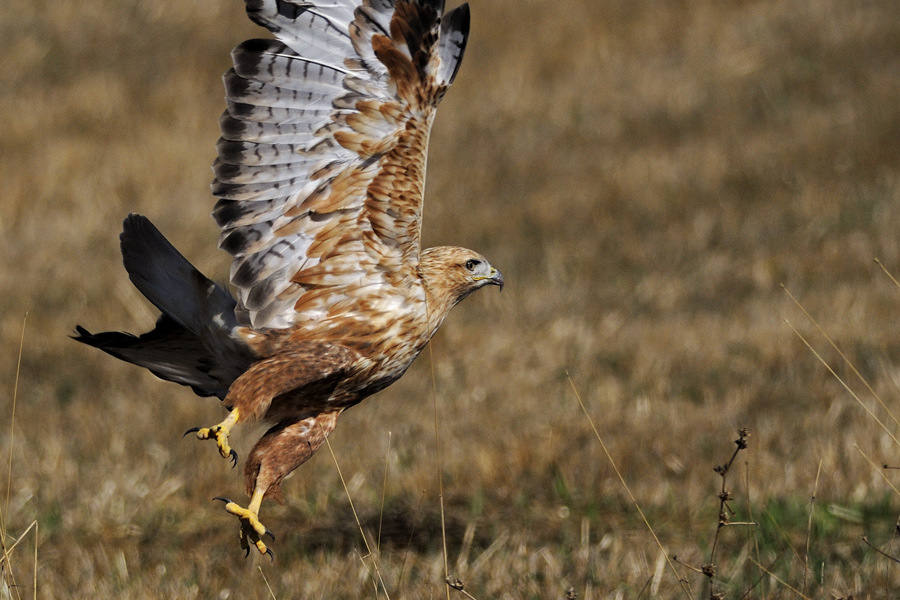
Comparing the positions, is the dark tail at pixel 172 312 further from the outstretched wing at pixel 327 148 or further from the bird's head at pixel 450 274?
the bird's head at pixel 450 274

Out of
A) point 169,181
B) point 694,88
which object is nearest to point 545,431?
point 169,181

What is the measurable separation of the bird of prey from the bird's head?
0.8 inches

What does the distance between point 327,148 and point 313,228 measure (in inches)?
13.1

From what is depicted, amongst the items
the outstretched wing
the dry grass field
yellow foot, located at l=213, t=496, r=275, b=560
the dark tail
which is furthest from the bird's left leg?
the outstretched wing

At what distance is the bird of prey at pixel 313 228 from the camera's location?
14.1 feet

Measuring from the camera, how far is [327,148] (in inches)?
174

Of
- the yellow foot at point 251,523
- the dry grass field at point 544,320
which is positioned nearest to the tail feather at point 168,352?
the dry grass field at point 544,320

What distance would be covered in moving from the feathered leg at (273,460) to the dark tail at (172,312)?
0.35 metres

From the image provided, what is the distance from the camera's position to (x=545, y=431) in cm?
635

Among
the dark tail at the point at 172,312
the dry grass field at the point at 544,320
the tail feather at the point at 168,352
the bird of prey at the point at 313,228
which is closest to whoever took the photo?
the bird of prey at the point at 313,228

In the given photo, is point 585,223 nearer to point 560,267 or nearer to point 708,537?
point 560,267

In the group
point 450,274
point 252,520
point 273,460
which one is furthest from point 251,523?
point 450,274

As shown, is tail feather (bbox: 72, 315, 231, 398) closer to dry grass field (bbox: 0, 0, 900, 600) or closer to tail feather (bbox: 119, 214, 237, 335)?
tail feather (bbox: 119, 214, 237, 335)

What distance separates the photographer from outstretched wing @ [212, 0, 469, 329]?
14.1 feet
